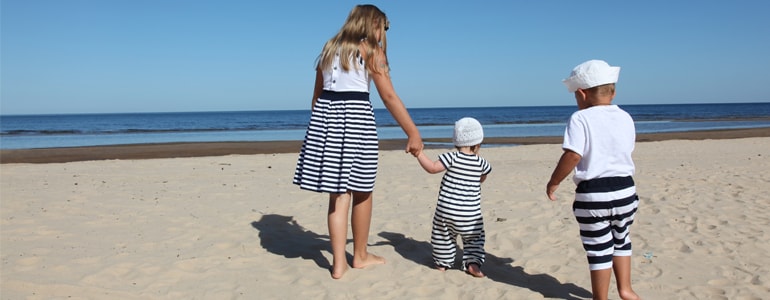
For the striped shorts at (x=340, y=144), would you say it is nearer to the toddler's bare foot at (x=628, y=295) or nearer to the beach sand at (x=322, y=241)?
the beach sand at (x=322, y=241)

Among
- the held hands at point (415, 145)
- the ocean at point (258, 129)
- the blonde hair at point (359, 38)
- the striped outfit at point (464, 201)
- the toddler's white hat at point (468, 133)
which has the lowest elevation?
the ocean at point (258, 129)

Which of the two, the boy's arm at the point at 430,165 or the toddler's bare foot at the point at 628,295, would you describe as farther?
the boy's arm at the point at 430,165

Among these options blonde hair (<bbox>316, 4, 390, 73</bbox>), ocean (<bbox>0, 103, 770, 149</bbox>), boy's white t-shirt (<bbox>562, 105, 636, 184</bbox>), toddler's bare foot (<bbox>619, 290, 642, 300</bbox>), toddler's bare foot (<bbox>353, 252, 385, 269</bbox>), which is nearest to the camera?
boy's white t-shirt (<bbox>562, 105, 636, 184</bbox>)

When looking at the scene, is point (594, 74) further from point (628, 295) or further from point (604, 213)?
point (628, 295)

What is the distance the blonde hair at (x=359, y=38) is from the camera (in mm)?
→ 3537

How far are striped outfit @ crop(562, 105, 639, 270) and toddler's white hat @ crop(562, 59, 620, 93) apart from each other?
0.45 ft

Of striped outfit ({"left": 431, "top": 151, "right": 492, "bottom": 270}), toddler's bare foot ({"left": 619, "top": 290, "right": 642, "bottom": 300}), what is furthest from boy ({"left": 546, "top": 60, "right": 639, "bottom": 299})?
striped outfit ({"left": 431, "top": 151, "right": 492, "bottom": 270})

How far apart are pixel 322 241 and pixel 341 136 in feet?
5.12

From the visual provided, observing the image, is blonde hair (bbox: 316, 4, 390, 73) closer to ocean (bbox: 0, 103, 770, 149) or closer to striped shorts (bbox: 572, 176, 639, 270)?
striped shorts (bbox: 572, 176, 639, 270)

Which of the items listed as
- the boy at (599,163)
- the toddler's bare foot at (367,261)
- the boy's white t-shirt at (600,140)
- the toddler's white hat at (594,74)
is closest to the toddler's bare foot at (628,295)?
the boy at (599,163)

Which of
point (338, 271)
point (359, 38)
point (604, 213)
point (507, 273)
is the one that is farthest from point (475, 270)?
point (359, 38)

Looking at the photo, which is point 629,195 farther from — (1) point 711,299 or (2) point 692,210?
(2) point 692,210

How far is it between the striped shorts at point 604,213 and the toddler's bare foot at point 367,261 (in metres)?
1.54

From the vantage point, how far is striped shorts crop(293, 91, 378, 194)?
143 inches
